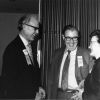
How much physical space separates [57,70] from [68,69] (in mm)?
133

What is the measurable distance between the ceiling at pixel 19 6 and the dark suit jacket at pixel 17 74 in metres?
3.94

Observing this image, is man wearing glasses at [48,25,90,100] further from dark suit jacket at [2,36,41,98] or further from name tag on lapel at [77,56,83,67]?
dark suit jacket at [2,36,41,98]

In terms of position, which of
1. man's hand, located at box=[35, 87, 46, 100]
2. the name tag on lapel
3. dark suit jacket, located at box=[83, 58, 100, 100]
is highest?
the name tag on lapel

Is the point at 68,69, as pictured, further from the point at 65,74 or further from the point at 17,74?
the point at 17,74

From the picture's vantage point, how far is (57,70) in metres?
2.73

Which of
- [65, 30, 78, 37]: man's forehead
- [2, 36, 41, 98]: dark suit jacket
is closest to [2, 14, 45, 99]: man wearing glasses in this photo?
[2, 36, 41, 98]: dark suit jacket

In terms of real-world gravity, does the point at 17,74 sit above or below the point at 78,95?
above

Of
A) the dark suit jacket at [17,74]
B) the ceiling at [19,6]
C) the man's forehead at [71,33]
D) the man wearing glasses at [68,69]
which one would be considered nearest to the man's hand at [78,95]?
the man wearing glasses at [68,69]

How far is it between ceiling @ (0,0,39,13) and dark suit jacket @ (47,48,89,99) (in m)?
3.72

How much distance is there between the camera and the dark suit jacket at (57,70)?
2615 millimetres

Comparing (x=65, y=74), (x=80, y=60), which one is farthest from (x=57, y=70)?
(x=80, y=60)

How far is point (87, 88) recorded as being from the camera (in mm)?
2180

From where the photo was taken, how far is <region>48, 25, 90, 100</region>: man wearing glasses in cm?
260

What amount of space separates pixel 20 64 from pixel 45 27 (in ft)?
2.16
